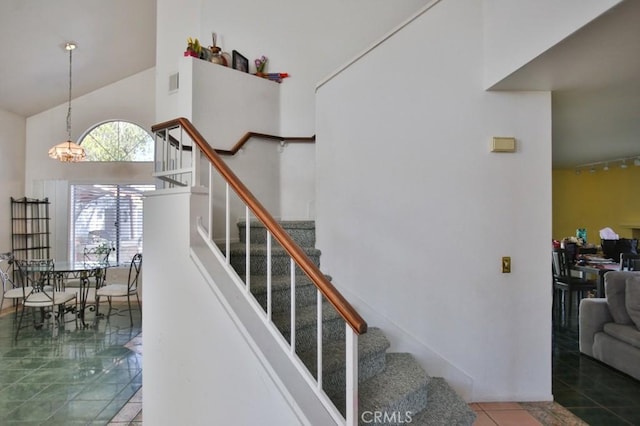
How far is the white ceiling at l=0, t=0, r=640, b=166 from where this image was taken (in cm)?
202

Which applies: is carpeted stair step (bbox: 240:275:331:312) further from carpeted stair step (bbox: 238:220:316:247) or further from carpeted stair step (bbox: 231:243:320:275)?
carpeted stair step (bbox: 238:220:316:247)

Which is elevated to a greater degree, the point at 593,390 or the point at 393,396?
the point at 393,396

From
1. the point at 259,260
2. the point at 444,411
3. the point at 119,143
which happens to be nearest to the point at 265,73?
the point at 259,260

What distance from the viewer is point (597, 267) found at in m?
4.60

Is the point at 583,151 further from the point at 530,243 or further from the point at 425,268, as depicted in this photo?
the point at 425,268

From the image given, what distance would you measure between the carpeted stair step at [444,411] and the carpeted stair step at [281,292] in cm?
102

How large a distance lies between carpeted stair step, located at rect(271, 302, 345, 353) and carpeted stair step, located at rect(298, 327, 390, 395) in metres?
0.04

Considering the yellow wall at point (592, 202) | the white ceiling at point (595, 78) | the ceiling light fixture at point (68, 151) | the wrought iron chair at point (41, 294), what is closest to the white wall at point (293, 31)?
the white ceiling at point (595, 78)

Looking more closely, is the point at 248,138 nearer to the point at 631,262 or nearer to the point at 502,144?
the point at 502,144

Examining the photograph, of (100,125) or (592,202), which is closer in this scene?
(100,125)

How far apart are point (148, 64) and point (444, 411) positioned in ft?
22.3

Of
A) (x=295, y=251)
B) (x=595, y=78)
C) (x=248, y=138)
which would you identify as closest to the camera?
(x=295, y=251)

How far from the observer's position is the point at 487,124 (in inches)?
104

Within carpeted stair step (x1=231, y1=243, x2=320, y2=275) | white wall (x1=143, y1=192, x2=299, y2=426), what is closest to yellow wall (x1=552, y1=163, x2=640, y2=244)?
carpeted stair step (x1=231, y1=243, x2=320, y2=275)
